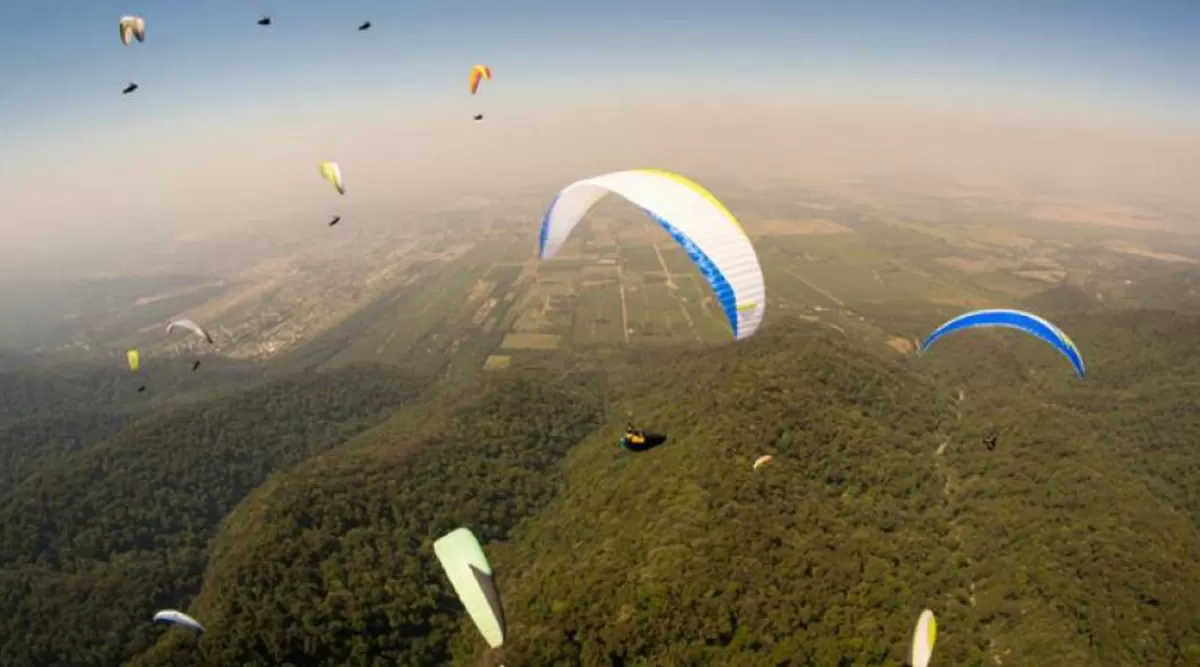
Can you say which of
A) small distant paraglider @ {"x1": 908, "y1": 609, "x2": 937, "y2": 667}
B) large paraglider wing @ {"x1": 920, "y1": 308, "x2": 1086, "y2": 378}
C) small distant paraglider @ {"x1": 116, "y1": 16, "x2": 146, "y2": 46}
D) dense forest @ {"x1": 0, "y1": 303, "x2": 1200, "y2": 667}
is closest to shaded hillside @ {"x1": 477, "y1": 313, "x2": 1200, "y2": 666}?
dense forest @ {"x1": 0, "y1": 303, "x2": 1200, "y2": 667}

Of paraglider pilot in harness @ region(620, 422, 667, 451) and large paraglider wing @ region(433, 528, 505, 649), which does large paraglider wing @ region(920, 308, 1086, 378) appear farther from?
large paraglider wing @ region(433, 528, 505, 649)

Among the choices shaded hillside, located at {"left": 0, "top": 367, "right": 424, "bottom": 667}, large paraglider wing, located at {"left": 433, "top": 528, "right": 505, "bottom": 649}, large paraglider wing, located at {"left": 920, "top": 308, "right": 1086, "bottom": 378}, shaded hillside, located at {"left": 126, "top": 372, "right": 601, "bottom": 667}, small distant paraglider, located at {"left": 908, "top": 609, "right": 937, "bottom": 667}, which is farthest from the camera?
shaded hillside, located at {"left": 0, "top": 367, "right": 424, "bottom": 667}

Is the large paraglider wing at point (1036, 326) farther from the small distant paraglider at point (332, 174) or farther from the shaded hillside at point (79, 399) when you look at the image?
the shaded hillside at point (79, 399)

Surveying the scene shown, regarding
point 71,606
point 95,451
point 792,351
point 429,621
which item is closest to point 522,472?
point 429,621

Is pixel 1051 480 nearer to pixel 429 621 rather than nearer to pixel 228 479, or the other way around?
pixel 429 621

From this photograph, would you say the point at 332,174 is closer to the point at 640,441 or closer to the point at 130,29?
the point at 130,29

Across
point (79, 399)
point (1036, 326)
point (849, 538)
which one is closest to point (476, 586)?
point (1036, 326)
